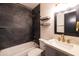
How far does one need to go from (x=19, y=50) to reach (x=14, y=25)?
31cm

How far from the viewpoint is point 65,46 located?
1.07 metres

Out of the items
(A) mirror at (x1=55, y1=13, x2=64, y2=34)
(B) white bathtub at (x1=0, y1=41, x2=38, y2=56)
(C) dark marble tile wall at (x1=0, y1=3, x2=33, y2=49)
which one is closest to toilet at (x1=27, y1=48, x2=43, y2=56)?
(B) white bathtub at (x1=0, y1=41, x2=38, y2=56)

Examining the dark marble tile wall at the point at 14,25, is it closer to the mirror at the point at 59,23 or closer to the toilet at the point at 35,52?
the toilet at the point at 35,52

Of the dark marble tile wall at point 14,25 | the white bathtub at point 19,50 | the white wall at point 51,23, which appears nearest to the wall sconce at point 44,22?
the white wall at point 51,23

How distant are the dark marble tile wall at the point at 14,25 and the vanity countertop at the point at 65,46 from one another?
0.27m

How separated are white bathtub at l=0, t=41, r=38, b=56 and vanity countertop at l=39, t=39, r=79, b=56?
17 centimetres

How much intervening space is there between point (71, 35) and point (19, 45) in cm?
63

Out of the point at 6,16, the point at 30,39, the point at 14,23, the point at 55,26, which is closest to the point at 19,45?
the point at 30,39

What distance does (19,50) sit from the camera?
1104mm

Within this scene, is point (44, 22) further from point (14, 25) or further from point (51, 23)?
point (14, 25)

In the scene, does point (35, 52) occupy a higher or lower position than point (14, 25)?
lower

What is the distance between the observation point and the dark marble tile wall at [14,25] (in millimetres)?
1058

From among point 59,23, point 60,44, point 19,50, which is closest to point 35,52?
point 19,50

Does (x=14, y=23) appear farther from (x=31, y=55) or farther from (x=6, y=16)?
(x=31, y=55)
